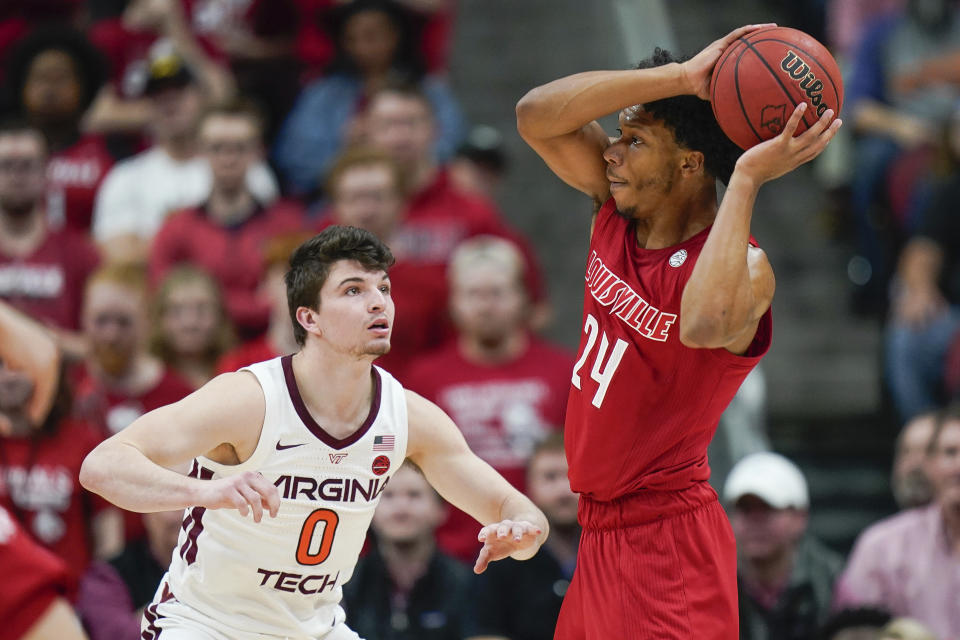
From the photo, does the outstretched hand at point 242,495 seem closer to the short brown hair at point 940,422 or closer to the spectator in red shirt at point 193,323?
the spectator in red shirt at point 193,323

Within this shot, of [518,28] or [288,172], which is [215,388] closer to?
[288,172]

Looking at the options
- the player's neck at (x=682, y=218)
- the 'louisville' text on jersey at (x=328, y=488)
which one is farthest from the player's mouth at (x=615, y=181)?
the 'louisville' text on jersey at (x=328, y=488)

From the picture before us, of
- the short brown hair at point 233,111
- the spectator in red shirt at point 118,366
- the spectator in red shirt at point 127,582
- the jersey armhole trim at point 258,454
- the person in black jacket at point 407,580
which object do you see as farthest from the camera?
the short brown hair at point 233,111

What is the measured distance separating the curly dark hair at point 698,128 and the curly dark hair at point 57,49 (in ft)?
20.2

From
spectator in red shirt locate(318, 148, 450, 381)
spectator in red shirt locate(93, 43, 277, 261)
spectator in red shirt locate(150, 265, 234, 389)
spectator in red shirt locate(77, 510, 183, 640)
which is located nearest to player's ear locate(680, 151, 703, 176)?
spectator in red shirt locate(77, 510, 183, 640)

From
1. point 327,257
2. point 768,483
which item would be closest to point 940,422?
point 768,483

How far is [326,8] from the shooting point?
1016 centimetres

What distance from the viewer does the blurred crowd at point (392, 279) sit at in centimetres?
693

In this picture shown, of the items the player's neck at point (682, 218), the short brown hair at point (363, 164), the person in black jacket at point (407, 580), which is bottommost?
the person in black jacket at point (407, 580)

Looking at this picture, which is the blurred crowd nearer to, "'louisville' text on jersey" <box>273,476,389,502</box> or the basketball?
"'louisville' text on jersey" <box>273,476,389,502</box>

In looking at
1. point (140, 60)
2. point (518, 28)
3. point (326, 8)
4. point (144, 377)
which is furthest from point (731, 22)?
point (144, 377)

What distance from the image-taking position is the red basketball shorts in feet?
15.1

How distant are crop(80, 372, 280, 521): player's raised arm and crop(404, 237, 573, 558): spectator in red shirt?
10.1 feet

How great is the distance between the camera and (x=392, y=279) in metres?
8.28
